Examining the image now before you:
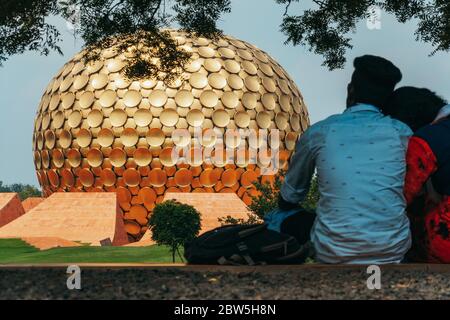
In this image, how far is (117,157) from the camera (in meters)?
21.3

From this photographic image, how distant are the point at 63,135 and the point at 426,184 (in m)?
19.4

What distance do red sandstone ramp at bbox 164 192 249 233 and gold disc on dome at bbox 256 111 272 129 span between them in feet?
7.88

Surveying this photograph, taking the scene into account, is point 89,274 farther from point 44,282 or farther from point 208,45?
point 208,45

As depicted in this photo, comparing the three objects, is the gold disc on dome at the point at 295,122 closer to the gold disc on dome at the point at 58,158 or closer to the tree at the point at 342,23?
the gold disc on dome at the point at 58,158

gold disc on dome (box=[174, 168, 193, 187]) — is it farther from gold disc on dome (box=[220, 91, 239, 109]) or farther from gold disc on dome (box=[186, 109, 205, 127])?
gold disc on dome (box=[220, 91, 239, 109])

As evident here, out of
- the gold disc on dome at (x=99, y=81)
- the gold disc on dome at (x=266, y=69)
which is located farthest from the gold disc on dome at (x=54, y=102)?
the gold disc on dome at (x=266, y=69)

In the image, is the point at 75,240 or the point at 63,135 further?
the point at 63,135

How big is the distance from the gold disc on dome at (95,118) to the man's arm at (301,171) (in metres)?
18.0

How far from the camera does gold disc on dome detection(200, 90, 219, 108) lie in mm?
21125

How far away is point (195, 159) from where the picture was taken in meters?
21.0


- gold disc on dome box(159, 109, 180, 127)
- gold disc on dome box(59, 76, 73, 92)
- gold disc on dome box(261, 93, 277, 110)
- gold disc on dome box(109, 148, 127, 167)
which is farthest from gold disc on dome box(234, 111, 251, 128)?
gold disc on dome box(59, 76, 73, 92)

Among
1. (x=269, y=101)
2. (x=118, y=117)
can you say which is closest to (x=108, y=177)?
(x=118, y=117)

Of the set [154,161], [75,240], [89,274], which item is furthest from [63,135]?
[89,274]

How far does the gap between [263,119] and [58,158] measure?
652cm
